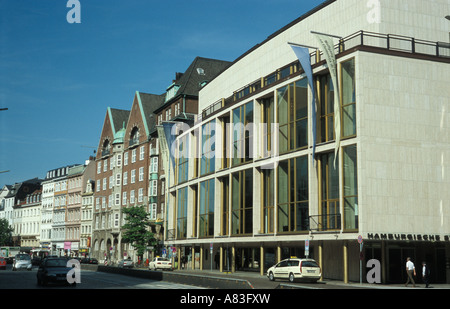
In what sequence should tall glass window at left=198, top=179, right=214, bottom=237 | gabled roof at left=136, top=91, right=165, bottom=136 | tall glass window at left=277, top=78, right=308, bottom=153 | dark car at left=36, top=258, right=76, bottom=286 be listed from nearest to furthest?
dark car at left=36, top=258, right=76, bottom=286
tall glass window at left=277, top=78, right=308, bottom=153
tall glass window at left=198, top=179, right=214, bottom=237
gabled roof at left=136, top=91, right=165, bottom=136

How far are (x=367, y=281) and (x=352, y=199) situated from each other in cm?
509

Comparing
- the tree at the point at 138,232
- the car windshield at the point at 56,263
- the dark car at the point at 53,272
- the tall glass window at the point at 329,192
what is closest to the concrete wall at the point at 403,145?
the tall glass window at the point at 329,192

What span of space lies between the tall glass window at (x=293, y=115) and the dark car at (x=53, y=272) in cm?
1792

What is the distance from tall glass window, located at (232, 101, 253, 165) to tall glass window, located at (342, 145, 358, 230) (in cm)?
1255

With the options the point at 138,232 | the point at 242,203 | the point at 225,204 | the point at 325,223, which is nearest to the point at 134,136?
the point at 138,232

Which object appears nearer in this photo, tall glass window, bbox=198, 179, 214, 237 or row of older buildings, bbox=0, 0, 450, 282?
row of older buildings, bbox=0, 0, 450, 282

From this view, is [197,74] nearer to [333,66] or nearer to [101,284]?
[333,66]

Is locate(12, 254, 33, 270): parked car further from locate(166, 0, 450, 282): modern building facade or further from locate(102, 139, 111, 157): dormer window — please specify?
locate(102, 139, 111, 157): dormer window

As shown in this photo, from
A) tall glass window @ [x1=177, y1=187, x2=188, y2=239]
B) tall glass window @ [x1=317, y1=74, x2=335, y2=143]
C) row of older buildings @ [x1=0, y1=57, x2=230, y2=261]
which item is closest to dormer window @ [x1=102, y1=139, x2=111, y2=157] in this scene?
row of older buildings @ [x1=0, y1=57, x2=230, y2=261]

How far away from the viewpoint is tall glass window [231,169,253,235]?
46.4 m

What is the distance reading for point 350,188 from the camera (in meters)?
34.7

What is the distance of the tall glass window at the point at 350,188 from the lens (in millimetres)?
34156

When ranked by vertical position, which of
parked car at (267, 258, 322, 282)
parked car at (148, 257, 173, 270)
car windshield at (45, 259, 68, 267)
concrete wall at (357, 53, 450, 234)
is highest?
concrete wall at (357, 53, 450, 234)

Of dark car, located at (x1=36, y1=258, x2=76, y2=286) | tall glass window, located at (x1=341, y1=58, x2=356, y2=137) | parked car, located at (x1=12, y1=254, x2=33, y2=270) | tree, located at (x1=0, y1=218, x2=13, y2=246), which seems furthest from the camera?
tree, located at (x1=0, y1=218, x2=13, y2=246)
